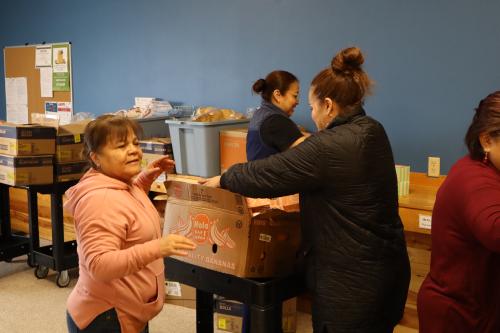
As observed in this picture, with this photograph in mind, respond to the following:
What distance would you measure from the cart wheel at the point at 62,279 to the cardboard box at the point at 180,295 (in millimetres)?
806

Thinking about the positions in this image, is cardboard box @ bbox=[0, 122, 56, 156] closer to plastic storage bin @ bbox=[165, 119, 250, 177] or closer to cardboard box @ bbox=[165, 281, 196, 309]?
plastic storage bin @ bbox=[165, 119, 250, 177]

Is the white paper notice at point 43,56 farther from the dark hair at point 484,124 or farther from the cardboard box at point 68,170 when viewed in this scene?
the dark hair at point 484,124

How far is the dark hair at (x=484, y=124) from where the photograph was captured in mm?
1495

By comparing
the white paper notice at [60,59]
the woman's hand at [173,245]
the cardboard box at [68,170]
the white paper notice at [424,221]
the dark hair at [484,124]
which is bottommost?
the white paper notice at [424,221]

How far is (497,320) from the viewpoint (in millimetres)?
1580

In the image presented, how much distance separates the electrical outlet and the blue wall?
0.11 feet

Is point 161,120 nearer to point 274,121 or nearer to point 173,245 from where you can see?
point 274,121

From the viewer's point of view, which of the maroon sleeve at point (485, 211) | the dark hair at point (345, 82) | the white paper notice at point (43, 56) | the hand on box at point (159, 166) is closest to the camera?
the maroon sleeve at point (485, 211)

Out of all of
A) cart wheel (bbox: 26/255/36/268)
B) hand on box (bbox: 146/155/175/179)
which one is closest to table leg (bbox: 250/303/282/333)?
hand on box (bbox: 146/155/175/179)

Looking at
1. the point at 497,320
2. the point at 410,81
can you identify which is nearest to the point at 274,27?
the point at 410,81

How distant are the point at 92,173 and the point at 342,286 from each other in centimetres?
83

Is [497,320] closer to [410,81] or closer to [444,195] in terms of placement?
[444,195]

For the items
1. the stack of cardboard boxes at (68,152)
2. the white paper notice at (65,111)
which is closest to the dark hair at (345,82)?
the stack of cardboard boxes at (68,152)

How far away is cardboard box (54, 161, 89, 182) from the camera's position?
12.3ft
